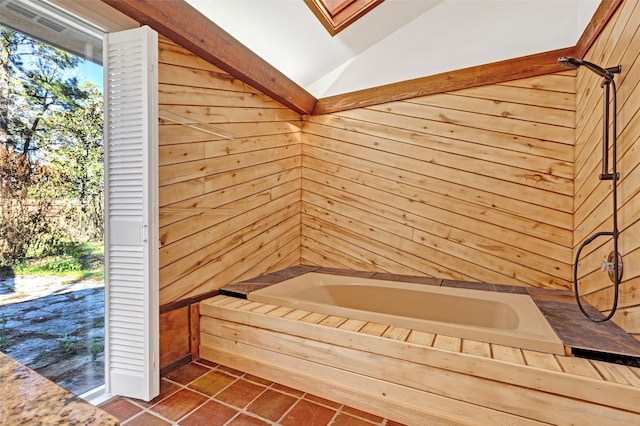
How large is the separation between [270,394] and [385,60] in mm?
2759

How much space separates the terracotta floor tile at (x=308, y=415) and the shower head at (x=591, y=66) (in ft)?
6.72

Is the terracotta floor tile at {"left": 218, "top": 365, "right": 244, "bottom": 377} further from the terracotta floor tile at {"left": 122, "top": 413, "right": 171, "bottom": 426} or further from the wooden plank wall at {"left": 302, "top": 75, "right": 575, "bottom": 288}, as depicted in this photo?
the wooden plank wall at {"left": 302, "top": 75, "right": 575, "bottom": 288}

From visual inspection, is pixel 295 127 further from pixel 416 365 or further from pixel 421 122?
pixel 416 365

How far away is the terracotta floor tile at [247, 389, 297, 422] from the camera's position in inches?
64.3

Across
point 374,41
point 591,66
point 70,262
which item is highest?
point 374,41

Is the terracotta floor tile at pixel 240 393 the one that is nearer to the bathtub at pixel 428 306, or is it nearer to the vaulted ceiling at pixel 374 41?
the bathtub at pixel 428 306

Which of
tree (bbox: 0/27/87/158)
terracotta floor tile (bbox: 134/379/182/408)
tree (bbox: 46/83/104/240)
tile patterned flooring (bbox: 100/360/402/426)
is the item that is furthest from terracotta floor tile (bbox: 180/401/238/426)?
tree (bbox: 0/27/87/158)

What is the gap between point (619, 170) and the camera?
1.69 m

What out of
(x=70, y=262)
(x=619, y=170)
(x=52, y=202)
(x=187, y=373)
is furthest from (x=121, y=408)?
(x=619, y=170)

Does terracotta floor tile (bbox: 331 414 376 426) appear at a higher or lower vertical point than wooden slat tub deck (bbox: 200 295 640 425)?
lower

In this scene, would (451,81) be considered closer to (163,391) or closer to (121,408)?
(163,391)

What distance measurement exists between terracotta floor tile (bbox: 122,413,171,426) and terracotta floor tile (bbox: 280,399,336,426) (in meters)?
0.57

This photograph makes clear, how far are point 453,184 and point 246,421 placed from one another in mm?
2222

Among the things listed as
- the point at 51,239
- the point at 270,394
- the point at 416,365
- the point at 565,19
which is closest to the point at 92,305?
the point at 51,239
